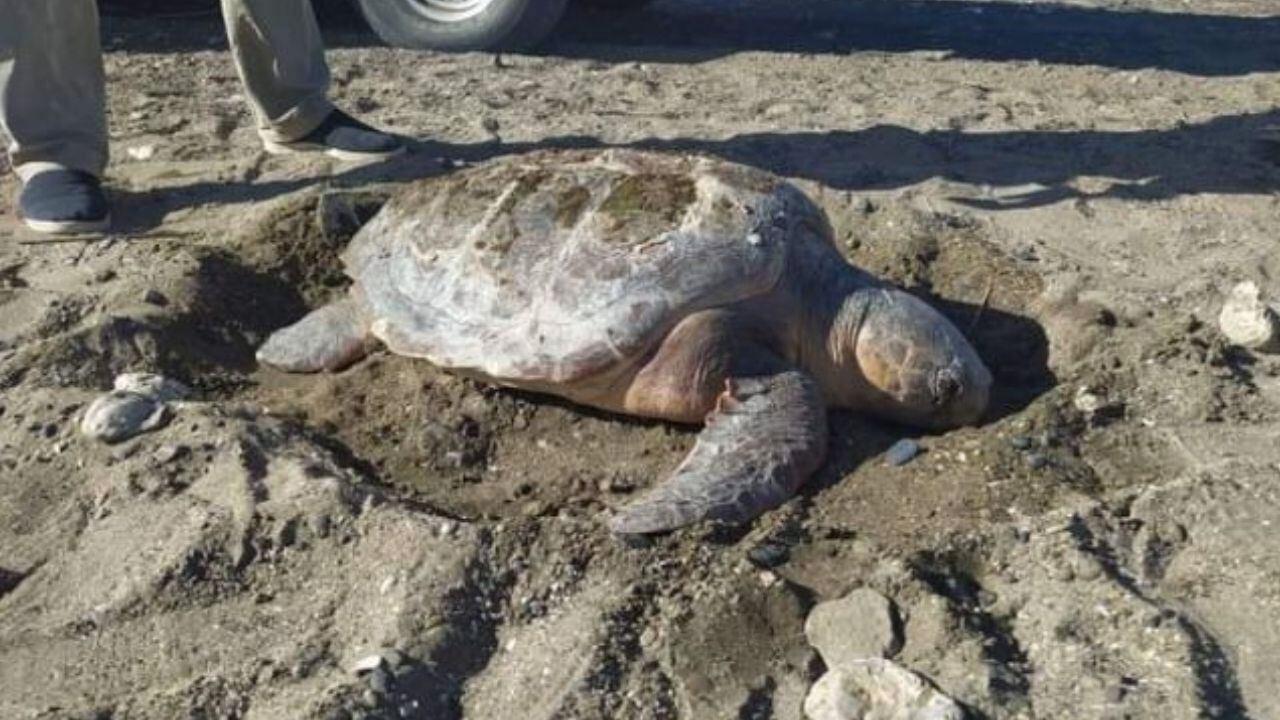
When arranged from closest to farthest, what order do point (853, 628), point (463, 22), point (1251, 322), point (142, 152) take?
Answer: point (853, 628)
point (1251, 322)
point (142, 152)
point (463, 22)

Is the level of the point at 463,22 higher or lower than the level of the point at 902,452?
lower

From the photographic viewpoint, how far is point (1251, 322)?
155 inches

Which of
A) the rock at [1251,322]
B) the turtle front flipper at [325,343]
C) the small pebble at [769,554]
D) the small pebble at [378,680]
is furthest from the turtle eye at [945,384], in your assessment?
the small pebble at [378,680]

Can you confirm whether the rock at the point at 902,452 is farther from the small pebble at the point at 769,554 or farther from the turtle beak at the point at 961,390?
the small pebble at the point at 769,554

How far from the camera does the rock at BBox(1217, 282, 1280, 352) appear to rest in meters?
3.92

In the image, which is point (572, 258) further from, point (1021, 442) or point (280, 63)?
point (280, 63)

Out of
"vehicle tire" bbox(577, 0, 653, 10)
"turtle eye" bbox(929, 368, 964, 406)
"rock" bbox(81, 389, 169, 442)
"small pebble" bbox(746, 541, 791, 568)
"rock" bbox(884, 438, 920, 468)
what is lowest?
"vehicle tire" bbox(577, 0, 653, 10)

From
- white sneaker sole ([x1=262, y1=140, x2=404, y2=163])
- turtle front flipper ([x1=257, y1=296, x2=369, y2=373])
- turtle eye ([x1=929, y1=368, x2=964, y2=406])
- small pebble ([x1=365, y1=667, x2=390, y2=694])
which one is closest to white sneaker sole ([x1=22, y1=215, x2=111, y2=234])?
white sneaker sole ([x1=262, y1=140, x2=404, y2=163])

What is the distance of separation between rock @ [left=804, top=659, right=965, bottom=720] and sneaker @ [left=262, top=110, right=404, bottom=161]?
115 inches

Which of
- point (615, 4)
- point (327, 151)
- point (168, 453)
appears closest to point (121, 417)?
point (168, 453)

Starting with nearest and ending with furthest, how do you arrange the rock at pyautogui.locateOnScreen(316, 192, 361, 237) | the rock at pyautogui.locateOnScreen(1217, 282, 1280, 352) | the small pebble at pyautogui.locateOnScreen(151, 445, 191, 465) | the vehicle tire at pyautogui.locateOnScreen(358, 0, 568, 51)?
the small pebble at pyautogui.locateOnScreen(151, 445, 191, 465) < the rock at pyautogui.locateOnScreen(1217, 282, 1280, 352) < the rock at pyautogui.locateOnScreen(316, 192, 361, 237) < the vehicle tire at pyautogui.locateOnScreen(358, 0, 568, 51)

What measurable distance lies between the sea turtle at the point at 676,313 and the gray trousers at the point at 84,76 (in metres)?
1.44

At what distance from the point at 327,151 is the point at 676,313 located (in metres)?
2.09

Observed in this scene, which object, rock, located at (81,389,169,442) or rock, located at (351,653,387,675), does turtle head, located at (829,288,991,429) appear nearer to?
rock, located at (351,653,387,675)
